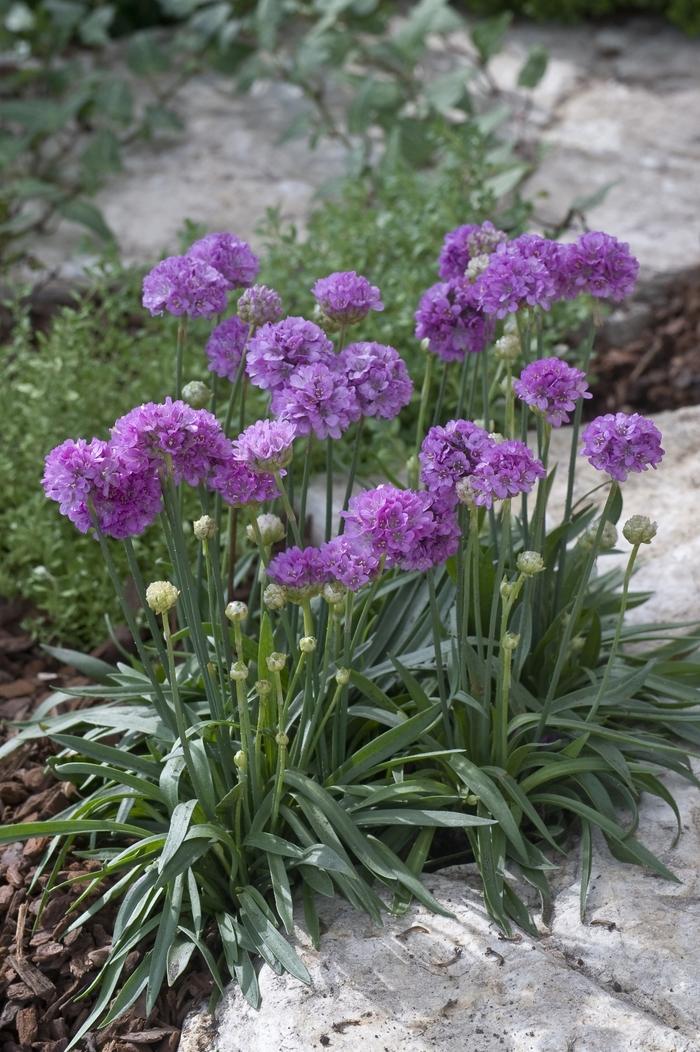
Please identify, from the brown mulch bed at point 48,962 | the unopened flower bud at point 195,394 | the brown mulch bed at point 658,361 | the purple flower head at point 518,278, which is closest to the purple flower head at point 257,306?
the unopened flower bud at point 195,394

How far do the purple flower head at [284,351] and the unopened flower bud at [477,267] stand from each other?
40 cm

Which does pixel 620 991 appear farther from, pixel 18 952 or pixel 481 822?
pixel 18 952

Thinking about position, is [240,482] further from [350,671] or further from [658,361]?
[658,361]

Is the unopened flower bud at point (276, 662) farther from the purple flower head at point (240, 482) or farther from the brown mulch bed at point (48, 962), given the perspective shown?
the brown mulch bed at point (48, 962)

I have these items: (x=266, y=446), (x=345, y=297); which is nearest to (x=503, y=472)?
(x=266, y=446)

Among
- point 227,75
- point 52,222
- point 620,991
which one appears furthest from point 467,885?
point 227,75

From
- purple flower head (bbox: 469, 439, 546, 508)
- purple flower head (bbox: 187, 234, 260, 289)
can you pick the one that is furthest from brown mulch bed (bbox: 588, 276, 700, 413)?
purple flower head (bbox: 469, 439, 546, 508)

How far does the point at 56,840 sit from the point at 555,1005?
104cm

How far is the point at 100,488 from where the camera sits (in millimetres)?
2000

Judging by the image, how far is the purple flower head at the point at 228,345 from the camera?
8.05ft

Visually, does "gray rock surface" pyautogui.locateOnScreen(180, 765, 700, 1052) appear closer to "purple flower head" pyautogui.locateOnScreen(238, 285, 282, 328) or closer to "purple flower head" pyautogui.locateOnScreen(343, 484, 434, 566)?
"purple flower head" pyautogui.locateOnScreen(343, 484, 434, 566)

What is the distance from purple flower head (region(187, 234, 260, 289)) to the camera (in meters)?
2.44

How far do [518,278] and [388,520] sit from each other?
0.57 meters

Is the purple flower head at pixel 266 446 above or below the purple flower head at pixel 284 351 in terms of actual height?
below
